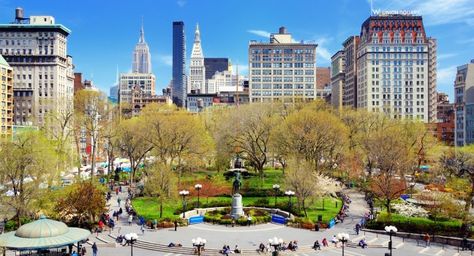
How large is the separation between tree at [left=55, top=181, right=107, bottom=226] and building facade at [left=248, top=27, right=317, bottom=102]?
110m

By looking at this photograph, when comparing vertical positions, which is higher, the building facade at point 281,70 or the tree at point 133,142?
the building facade at point 281,70

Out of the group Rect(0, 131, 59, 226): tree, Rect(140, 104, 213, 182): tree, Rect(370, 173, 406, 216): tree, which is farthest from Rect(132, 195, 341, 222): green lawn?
Rect(140, 104, 213, 182): tree

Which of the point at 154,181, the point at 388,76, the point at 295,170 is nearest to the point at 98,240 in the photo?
the point at 154,181

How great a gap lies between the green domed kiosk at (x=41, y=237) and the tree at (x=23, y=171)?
10.5 m

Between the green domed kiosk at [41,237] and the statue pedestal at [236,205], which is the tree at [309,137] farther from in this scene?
the green domed kiosk at [41,237]

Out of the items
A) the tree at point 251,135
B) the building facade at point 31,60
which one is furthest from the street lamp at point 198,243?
the building facade at point 31,60

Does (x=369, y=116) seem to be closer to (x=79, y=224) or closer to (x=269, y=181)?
(x=269, y=181)

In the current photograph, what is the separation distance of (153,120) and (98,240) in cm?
3451

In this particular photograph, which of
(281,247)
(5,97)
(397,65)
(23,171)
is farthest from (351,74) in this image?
(23,171)

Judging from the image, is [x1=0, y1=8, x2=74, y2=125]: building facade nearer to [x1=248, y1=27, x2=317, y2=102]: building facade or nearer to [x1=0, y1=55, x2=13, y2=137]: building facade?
[x1=0, y1=55, x2=13, y2=137]: building facade

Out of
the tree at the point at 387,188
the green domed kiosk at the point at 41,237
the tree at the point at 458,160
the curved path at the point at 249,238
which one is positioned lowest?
the curved path at the point at 249,238

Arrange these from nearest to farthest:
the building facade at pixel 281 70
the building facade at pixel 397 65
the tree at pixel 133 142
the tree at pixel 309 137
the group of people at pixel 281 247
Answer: the group of people at pixel 281 247, the tree at pixel 309 137, the tree at pixel 133 142, the building facade at pixel 397 65, the building facade at pixel 281 70

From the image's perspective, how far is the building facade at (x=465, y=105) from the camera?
10494 cm

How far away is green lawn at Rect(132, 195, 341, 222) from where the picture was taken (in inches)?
2047
